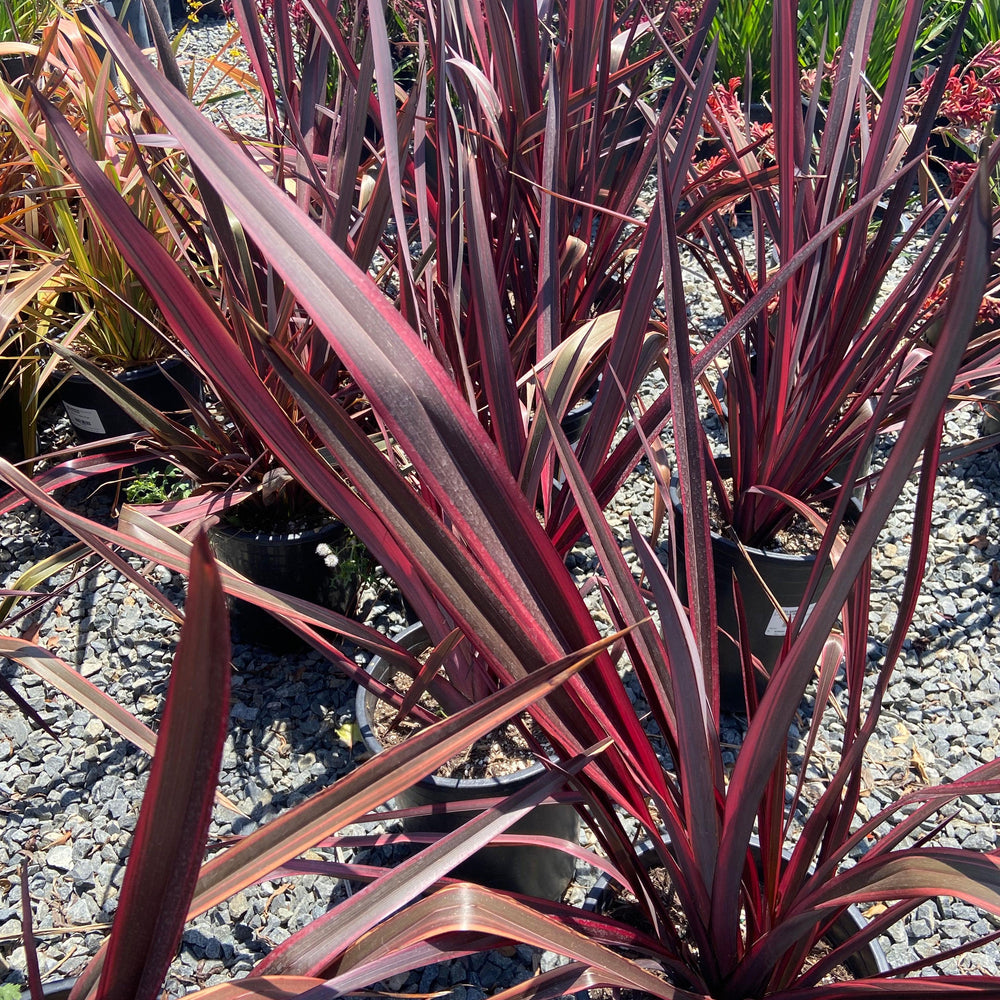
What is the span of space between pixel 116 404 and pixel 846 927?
1.55 m

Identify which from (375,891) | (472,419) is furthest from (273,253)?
(375,891)

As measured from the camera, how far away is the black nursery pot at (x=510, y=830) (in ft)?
3.05

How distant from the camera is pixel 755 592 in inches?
49.4

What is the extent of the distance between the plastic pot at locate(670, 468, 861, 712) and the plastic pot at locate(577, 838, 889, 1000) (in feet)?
1.43

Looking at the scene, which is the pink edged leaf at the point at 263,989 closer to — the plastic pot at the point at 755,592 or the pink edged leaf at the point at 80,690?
the pink edged leaf at the point at 80,690

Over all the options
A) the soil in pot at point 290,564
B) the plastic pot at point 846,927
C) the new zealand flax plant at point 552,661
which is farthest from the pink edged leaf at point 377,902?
the soil in pot at point 290,564

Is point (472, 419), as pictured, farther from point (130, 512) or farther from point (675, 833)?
point (130, 512)

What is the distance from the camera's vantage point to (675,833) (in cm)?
61

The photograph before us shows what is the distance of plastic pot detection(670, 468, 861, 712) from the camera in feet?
4.01

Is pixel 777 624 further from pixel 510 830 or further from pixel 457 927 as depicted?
pixel 457 927

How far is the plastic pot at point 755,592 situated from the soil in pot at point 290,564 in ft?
1.74

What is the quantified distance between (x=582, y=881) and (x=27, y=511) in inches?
50.7

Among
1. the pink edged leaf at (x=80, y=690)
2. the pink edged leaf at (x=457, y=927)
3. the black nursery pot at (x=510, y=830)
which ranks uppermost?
the pink edged leaf at (x=80, y=690)

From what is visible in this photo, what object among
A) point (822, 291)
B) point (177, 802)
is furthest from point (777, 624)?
point (177, 802)
